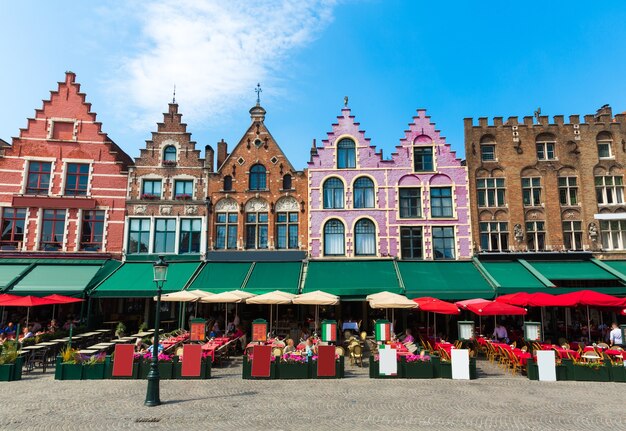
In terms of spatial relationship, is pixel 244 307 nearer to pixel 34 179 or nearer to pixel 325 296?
pixel 325 296

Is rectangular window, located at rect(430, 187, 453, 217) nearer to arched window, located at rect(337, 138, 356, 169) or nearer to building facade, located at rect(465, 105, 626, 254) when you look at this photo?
building facade, located at rect(465, 105, 626, 254)

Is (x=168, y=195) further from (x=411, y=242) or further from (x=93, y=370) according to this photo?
(x=411, y=242)

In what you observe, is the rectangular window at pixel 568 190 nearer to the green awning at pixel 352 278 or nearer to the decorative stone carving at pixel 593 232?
the decorative stone carving at pixel 593 232

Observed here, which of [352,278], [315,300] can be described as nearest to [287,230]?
[352,278]

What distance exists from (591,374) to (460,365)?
3.98 meters

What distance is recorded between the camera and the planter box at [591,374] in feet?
42.9

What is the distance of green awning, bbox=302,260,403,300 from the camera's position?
1978cm

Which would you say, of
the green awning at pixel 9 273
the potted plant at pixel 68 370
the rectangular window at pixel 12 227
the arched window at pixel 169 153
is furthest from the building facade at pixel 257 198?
the potted plant at pixel 68 370

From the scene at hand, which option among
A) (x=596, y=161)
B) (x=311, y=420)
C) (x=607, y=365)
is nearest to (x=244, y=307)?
(x=311, y=420)

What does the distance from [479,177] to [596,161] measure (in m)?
6.50

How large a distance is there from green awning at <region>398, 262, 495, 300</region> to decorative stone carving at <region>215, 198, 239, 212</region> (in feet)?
31.7

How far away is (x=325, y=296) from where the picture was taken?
58.0ft

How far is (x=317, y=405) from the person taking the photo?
407 inches

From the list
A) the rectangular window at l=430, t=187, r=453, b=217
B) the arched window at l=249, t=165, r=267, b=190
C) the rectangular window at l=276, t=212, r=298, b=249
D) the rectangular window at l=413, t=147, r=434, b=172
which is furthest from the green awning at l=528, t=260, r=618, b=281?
the arched window at l=249, t=165, r=267, b=190
